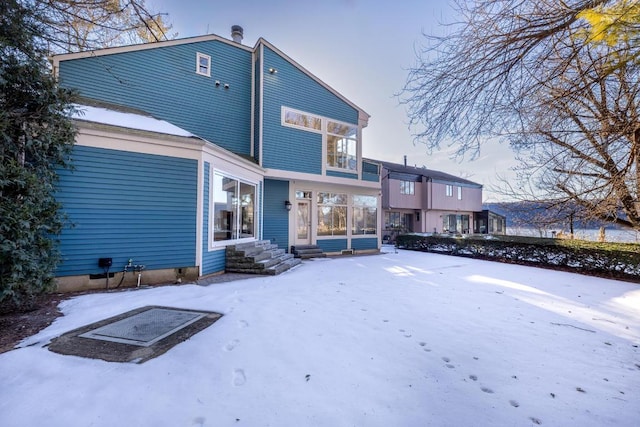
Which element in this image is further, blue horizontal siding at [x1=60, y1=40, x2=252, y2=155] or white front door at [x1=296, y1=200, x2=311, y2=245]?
white front door at [x1=296, y1=200, x2=311, y2=245]

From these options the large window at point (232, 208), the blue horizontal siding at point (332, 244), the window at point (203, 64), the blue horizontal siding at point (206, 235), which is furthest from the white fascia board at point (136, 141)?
the blue horizontal siding at point (332, 244)

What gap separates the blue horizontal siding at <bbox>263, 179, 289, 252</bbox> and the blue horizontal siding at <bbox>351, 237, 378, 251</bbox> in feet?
11.3

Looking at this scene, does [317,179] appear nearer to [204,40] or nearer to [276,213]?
[276,213]

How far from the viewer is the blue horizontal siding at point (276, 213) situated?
10.6 metres

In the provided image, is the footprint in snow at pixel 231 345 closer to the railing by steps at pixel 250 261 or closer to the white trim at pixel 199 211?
the white trim at pixel 199 211

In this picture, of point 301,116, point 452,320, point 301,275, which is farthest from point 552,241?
point 301,116

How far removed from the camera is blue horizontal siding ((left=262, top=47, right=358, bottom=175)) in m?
10.3

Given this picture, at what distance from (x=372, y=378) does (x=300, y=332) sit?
127cm

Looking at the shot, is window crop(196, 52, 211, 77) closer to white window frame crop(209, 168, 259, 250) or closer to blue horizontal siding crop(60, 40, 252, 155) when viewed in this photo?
blue horizontal siding crop(60, 40, 252, 155)

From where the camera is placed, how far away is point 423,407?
2.22 metres

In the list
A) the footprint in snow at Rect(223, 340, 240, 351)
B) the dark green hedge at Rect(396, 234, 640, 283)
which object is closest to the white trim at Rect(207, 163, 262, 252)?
the footprint in snow at Rect(223, 340, 240, 351)

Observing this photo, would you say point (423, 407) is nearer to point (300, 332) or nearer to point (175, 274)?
point (300, 332)

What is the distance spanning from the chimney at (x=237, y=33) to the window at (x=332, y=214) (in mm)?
7116

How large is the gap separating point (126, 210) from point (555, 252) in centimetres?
1322
